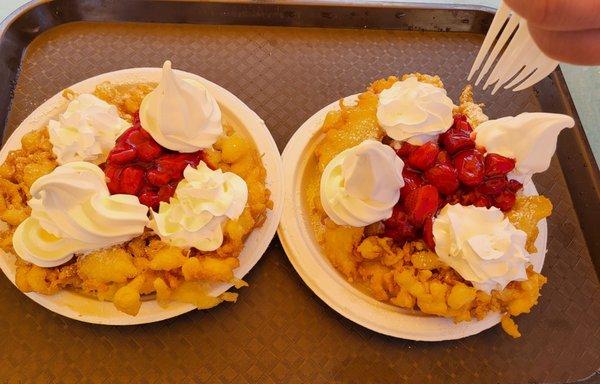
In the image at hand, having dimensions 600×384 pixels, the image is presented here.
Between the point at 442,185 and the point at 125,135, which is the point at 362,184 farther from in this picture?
the point at 125,135

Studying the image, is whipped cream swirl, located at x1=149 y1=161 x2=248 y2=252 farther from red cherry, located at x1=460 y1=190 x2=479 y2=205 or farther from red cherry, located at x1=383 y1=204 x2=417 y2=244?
red cherry, located at x1=460 y1=190 x2=479 y2=205

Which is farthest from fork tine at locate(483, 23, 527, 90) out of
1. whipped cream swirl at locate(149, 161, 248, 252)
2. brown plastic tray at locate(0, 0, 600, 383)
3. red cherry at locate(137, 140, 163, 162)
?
red cherry at locate(137, 140, 163, 162)

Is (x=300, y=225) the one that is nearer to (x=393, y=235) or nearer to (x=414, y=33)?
(x=393, y=235)

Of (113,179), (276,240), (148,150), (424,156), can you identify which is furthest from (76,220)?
(424,156)

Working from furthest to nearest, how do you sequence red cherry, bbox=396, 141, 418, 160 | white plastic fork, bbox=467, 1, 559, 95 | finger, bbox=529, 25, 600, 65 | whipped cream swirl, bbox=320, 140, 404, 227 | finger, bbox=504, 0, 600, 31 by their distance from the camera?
red cherry, bbox=396, 141, 418, 160 → whipped cream swirl, bbox=320, 140, 404, 227 → white plastic fork, bbox=467, 1, 559, 95 → finger, bbox=529, 25, 600, 65 → finger, bbox=504, 0, 600, 31

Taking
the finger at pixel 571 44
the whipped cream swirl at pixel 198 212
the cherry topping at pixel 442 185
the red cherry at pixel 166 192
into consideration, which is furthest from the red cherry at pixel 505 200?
the red cherry at pixel 166 192

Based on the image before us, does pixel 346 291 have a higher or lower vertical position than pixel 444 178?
lower

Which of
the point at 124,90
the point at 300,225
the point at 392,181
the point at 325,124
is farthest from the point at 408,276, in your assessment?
the point at 124,90
